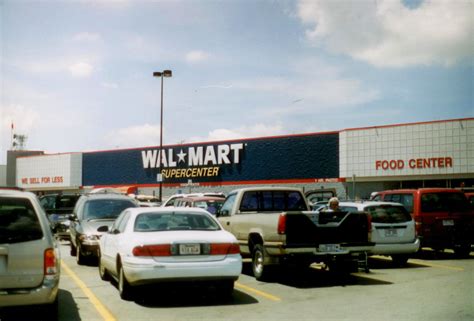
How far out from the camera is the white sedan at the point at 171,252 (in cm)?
794

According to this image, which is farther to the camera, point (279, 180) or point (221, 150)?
point (221, 150)

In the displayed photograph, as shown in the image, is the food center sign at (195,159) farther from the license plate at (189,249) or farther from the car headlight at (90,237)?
the license plate at (189,249)

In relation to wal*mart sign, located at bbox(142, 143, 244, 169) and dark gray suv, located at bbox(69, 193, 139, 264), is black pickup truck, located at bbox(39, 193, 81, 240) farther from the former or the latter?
wal*mart sign, located at bbox(142, 143, 244, 169)

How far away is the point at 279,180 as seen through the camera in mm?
44219

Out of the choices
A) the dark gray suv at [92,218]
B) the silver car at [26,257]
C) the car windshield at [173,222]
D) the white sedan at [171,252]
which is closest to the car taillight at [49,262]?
the silver car at [26,257]

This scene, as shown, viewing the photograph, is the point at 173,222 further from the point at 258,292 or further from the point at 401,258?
the point at 401,258

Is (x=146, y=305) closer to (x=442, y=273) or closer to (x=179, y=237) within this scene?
(x=179, y=237)

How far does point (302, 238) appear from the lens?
10.1 meters

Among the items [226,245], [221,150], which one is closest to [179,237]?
[226,245]

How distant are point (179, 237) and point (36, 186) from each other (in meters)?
64.3

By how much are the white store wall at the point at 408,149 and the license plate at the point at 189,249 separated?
30247 millimetres

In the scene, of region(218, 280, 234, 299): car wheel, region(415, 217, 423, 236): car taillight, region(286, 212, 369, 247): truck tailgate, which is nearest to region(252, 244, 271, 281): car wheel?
region(286, 212, 369, 247): truck tailgate

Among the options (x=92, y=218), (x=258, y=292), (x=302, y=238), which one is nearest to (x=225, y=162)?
(x=92, y=218)

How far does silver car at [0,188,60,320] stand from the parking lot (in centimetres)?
36
